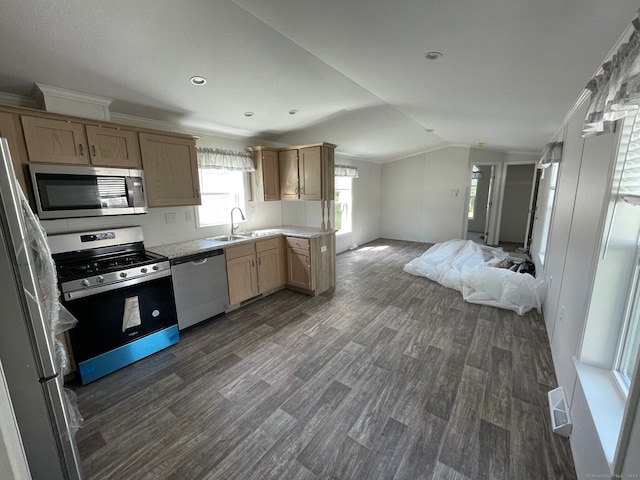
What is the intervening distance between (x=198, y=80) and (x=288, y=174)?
1875 millimetres

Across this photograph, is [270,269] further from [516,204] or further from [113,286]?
[516,204]

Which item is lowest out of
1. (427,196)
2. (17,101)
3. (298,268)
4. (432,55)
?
(298,268)

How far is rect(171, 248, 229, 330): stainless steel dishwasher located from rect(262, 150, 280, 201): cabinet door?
1.33 m

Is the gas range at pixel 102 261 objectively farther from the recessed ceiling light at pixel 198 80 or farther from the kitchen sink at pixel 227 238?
the recessed ceiling light at pixel 198 80

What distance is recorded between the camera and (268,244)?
362 cm

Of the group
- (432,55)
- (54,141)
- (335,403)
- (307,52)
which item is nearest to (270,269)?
(335,403)

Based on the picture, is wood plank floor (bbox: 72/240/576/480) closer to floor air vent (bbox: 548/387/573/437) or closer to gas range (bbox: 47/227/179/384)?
floor air vent (bbox: 548/387/573/437)

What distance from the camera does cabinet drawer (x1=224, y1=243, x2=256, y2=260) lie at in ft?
10.3

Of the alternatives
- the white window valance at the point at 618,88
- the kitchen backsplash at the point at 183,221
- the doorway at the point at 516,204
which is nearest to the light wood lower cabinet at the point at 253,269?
the kitchen backsplash at the point at 183,221

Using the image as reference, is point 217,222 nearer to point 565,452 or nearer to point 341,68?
point 341,68

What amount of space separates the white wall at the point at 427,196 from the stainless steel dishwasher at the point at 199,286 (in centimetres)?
572

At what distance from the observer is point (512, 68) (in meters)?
1.89

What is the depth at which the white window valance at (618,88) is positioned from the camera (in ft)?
3.26

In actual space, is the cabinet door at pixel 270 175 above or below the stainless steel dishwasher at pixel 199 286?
above
